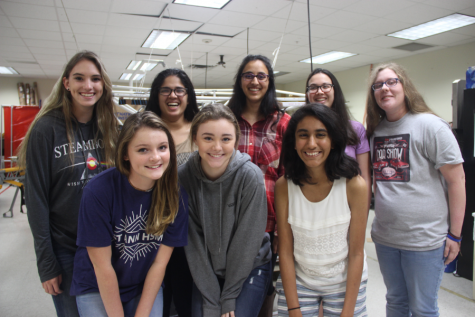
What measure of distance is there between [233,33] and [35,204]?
480 centimetres

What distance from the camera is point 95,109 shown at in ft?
4.96

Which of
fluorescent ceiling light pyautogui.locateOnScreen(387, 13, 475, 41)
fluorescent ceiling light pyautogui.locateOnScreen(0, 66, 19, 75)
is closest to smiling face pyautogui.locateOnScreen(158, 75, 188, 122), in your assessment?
fluorescent ceiling light pyautogui.locateOnScreen(387, 13, 475, 41)

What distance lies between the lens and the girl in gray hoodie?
1355 mm

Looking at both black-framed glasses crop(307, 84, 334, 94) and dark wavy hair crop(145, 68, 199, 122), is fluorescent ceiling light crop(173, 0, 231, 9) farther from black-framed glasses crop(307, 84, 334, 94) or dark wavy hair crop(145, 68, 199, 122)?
black-framed glasses crop(307, 84, 334, 94)

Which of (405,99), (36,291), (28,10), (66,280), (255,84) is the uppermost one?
(28,10)

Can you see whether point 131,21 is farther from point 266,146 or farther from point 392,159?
point 392,159

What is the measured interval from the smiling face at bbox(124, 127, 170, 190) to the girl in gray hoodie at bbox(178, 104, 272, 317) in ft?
0.60

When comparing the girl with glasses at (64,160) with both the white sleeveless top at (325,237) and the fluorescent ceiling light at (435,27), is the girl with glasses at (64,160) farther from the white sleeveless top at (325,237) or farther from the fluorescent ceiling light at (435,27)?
the fluorescent ceiling light at (435,27)

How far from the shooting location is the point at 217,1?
4.01m

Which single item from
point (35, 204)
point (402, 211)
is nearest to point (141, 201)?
point (35, 204)

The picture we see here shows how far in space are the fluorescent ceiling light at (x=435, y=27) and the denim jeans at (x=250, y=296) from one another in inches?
212

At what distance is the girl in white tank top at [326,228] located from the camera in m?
1.33

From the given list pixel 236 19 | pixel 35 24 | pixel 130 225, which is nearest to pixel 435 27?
pixel 236 19

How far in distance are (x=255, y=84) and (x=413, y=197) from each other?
1.03 meters
